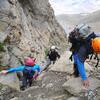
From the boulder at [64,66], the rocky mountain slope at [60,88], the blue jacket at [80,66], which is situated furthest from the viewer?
the boulder at [64,66]

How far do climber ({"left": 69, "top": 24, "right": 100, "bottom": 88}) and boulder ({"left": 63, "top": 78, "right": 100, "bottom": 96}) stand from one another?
24 centimetres

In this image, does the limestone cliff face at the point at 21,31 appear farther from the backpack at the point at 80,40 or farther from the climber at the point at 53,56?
the backpack at the point at 80,40

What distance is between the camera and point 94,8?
12375 centimetres

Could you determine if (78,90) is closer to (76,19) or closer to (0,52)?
(0,52)

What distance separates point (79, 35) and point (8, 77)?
415 centimetres

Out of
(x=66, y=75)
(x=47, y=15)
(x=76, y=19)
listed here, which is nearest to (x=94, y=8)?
(x=76, y=19)

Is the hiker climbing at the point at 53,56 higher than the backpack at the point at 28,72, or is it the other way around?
the hiker climbing at the point at 53,56

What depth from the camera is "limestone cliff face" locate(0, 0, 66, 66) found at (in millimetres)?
19641

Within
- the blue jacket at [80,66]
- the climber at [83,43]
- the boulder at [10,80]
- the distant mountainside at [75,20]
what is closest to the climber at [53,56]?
the boulder at [10,80]

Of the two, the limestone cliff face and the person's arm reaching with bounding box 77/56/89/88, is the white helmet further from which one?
the limestone cliff face

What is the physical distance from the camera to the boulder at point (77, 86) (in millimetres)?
10320

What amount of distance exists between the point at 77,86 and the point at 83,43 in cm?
147

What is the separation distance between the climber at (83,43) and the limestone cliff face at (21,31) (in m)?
8.62

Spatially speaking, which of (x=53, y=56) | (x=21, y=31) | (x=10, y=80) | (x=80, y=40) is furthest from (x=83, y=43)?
(x=21, y=31)
